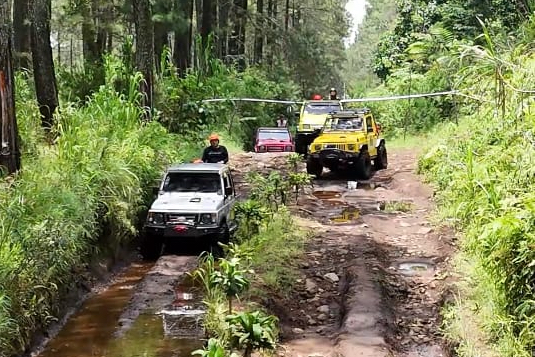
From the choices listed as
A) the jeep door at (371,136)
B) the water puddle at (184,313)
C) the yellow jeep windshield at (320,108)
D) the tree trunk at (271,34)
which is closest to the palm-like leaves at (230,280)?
the water puddle at (184,313)

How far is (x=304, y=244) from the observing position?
12.4 meters

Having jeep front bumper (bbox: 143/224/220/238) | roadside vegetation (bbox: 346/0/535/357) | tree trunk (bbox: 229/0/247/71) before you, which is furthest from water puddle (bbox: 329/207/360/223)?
tree trunk (bbox: 229/0/247/71)

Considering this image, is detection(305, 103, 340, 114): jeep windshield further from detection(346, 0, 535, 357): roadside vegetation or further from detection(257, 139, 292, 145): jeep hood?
A: detection(346, 0, 535, 357): roadside vegetation

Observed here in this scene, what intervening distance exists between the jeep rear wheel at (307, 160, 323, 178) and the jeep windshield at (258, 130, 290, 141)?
27.6 feet

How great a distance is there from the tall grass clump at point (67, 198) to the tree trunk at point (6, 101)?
379mm

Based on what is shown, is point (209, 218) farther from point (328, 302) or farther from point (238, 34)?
point (238, 34)

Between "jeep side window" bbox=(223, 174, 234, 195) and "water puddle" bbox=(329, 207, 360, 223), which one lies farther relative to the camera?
"water puddle" bbox=(329, 207, 360, 223)

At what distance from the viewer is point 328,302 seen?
9.87 m

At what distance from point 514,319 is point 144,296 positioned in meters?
5.20

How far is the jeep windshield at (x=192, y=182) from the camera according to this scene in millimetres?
13055

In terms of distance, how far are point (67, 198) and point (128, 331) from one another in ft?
7.05

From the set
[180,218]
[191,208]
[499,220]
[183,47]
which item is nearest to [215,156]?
[191,208]

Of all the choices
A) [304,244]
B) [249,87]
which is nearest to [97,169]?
[304,244]

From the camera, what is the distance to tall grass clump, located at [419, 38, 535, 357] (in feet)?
23.0
